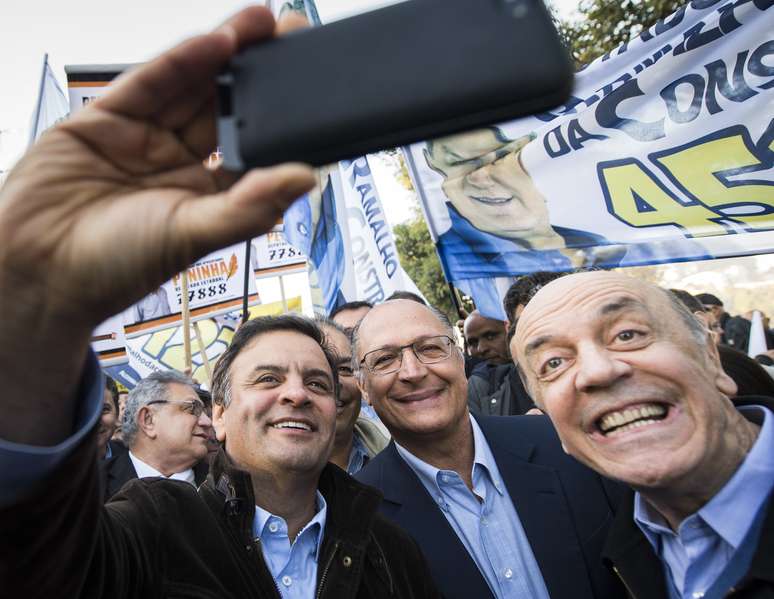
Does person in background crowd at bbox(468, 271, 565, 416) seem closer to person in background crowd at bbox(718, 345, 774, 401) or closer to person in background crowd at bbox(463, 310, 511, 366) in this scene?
person in background crowd at bbox(463, 310, 511, 366)

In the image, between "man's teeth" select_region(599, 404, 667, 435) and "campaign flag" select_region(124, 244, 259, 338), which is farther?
"campaign flag" select_region(124, 244, 259, 338)

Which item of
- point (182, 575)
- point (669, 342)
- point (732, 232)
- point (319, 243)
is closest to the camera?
point (182, 575)

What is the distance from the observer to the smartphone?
33.1 inches

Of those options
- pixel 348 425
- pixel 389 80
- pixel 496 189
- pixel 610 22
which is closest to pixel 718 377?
pixel 389 80

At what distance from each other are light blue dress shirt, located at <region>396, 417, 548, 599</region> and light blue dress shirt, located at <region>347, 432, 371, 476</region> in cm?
97

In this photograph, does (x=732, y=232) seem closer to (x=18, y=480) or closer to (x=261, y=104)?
(x=261, y=104)

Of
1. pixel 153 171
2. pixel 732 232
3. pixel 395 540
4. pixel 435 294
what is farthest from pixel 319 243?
pixel 435 294

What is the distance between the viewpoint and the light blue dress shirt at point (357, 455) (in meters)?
3.66

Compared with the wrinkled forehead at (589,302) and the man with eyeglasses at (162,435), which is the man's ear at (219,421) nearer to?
the wrinkled forehead at (589,302)

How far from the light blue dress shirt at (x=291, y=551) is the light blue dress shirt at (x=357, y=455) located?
150cm

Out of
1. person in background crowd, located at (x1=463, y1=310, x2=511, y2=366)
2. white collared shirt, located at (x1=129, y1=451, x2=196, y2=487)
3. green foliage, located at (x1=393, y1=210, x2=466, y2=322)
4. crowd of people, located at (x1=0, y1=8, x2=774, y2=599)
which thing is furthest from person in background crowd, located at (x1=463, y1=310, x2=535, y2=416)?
green foliage, located at (x1=393, y1=210, x2=466, y2=322)

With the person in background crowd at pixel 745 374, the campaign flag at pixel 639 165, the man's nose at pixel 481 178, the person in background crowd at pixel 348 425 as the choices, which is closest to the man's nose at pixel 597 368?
the person in background crowd at pixel 745 374

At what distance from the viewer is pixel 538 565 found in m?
2.28

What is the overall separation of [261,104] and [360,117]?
0.48 feet
